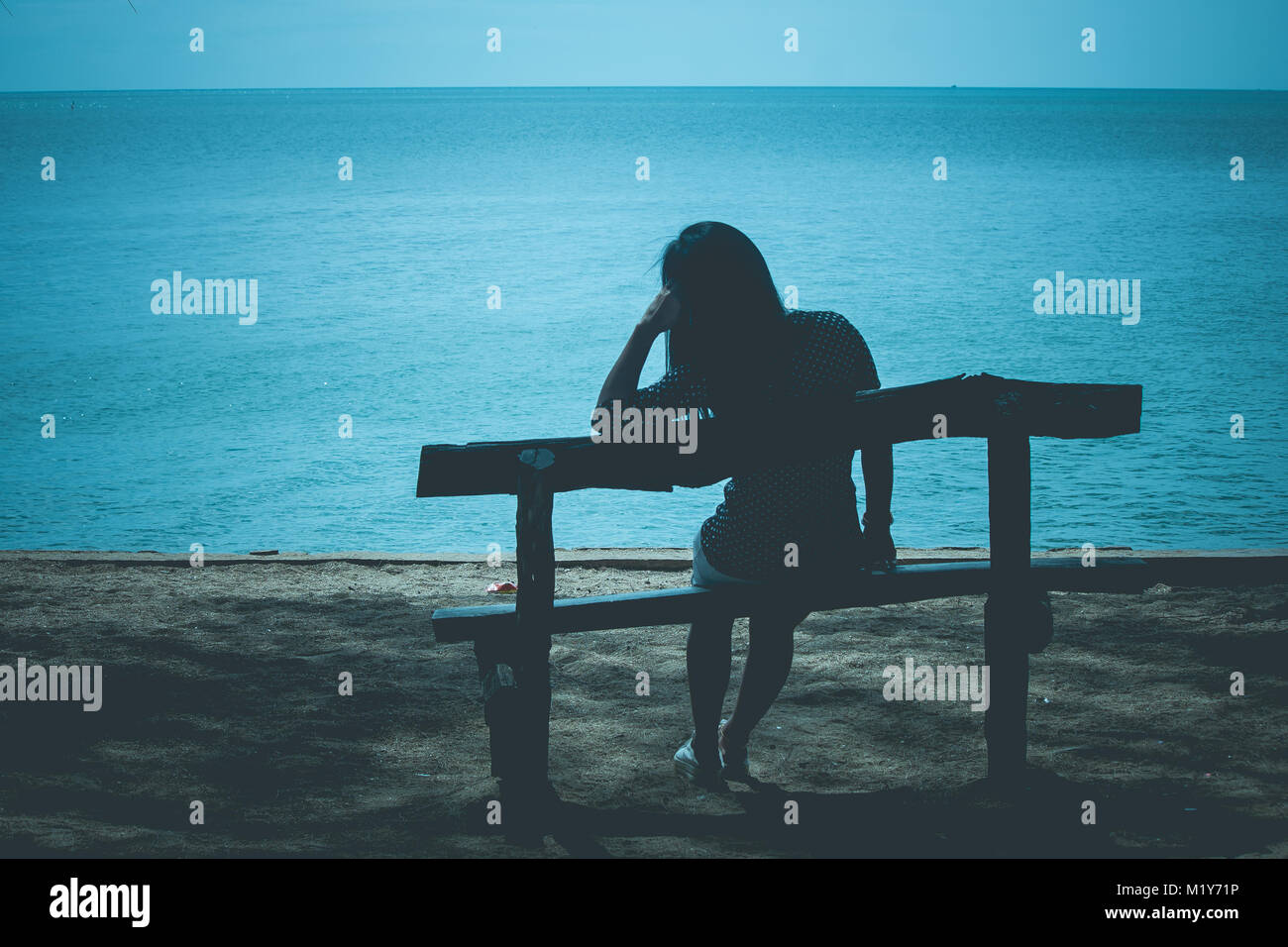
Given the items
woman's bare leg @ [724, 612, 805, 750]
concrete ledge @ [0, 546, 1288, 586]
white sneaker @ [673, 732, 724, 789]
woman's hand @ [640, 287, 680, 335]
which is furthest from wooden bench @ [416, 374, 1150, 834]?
concrete ledge @ [0, 546, 1288, 586]

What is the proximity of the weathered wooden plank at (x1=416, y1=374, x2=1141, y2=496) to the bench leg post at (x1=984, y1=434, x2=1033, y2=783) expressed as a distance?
13cm

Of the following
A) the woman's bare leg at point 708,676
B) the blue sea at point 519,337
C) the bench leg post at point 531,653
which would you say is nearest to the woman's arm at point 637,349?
the bench leg post at point 531,653

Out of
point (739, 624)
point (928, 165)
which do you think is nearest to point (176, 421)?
point (739, 624)

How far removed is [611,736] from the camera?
4680mm

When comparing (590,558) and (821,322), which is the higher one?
(821,322)

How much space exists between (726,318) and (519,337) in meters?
15.9

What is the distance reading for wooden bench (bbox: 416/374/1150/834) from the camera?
3.69m

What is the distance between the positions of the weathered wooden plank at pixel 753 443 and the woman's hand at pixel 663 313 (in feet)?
1.10

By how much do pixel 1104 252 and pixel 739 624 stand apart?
24.7m

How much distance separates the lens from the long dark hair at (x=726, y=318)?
374 cm

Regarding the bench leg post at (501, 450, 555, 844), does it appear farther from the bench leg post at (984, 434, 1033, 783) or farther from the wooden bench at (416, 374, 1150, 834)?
the bench leg post at (984, 434, 1033, 783)

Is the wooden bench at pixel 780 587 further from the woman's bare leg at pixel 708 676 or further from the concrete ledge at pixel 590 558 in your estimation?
the concrete ledge at pixel 590 558

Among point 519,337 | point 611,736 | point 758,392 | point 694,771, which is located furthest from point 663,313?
point 519,337

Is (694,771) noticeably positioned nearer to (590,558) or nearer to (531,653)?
(531,653)
